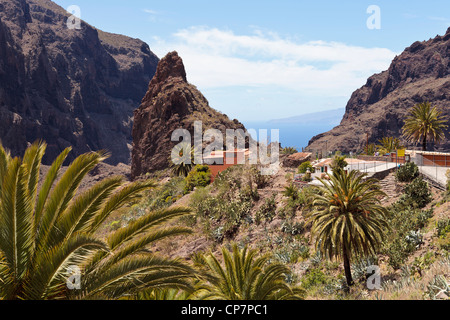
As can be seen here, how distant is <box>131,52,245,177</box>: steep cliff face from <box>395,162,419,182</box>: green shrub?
185ft

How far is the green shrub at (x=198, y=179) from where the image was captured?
4512cm

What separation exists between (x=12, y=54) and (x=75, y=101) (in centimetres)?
5022

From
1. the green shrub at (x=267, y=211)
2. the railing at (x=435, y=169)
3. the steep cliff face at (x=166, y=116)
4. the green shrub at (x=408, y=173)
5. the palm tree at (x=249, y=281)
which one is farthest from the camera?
the steep cliff face at (x=166, y=116)

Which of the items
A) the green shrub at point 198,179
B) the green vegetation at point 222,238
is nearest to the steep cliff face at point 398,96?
the green shrub at point 198,179

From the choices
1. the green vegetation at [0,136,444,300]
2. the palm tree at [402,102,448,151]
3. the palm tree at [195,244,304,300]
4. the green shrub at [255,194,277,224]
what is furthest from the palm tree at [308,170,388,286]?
the palm tree at [402,102,448,151]

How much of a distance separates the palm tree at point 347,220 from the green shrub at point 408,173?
1097 centimetres

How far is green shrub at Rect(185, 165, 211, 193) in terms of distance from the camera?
4512 cm

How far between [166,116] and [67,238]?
280ft

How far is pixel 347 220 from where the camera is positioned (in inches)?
679

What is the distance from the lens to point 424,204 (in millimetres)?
23781

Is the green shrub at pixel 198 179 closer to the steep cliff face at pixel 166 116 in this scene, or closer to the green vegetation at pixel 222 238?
the green vegetation at pixel 222 238

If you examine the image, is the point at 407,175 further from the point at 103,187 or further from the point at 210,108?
the point at 210,108

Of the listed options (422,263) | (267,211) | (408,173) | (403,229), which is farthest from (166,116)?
(422,263)
